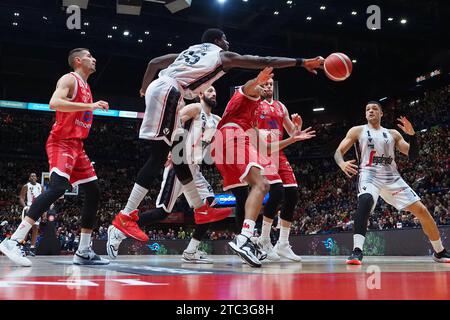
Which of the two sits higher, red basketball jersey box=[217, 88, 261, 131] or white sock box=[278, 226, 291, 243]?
red basketball jersey box=[217, 88, 261, 131]

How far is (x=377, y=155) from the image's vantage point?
577 centimetres

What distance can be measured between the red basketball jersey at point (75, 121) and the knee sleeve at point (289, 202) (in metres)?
2.83

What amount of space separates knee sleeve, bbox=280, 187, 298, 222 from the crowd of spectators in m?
9.45

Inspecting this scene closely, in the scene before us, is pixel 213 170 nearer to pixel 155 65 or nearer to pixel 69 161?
pixel 155 65

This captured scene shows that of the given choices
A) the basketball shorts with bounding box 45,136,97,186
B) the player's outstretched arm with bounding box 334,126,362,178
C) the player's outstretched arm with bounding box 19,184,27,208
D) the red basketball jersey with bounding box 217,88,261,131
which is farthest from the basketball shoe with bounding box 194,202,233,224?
the player's outstretched arm with bounding box 19,184,27,208

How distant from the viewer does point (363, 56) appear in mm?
23438

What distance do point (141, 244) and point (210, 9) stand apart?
30.2ft

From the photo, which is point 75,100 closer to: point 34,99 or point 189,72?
point 189,72

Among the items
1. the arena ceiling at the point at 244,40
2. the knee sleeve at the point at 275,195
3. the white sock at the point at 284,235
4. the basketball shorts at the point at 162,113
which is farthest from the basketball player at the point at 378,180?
the arena ceiling at the point at 244,40

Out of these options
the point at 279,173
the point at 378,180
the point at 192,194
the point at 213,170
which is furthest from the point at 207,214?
the point at 213,170

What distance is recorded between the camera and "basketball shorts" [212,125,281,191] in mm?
4406

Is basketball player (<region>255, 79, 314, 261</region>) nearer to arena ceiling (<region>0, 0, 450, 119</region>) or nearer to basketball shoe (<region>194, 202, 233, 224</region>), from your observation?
basketball shoe (<region>194, 202, 233, 224</region>)

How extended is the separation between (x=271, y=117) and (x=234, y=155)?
2.17 meters
